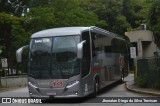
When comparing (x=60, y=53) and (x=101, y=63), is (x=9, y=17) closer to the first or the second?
(x=101, y=63)

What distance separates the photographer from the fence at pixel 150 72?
21781 millimetres

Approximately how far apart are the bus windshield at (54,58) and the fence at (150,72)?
618cm

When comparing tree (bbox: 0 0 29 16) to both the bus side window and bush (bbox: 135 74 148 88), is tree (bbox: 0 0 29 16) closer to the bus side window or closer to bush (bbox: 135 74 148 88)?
bush (bbox: 135 74 148 88)

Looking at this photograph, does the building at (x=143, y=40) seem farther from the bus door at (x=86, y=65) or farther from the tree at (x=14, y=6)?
the tree at (x=14, y=6)

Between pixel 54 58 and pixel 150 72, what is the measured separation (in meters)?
7.36

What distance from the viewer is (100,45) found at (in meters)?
21.0

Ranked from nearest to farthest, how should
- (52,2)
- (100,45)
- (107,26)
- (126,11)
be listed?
(100,45), (52,2), (107,26), (126,11)

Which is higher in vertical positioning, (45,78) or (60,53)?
(60,53)

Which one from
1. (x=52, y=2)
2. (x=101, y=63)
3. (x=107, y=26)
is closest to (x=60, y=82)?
(x=101, y=63)

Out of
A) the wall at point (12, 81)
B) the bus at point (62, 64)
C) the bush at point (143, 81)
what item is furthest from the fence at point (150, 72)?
the wall at point (12, 81)

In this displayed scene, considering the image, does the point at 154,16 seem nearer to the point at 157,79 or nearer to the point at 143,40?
the point at 143,40

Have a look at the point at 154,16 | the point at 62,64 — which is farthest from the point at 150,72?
the point at 62,64

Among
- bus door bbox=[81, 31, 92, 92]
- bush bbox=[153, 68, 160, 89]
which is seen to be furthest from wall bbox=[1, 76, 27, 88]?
bus door bbox=[81, 31, 92, 92]

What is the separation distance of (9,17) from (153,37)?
13868 mm
